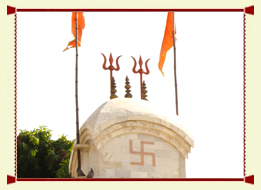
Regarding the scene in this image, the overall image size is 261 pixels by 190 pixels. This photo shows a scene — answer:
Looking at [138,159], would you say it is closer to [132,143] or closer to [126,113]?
[132,143]

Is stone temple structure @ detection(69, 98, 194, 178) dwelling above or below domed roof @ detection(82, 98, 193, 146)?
below

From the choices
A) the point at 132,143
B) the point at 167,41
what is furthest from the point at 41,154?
the point at 132,143

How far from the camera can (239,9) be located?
1975cm

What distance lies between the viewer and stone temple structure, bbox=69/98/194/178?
811 inches

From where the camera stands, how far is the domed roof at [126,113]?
68.4ft

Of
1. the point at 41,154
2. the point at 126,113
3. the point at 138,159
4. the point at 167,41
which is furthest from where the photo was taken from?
the point at 41,154

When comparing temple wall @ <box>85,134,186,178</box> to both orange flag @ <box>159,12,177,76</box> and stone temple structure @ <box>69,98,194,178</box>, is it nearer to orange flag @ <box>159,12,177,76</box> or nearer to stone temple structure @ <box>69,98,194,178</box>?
stone temple structure @ <box>69,98,194,178</box>

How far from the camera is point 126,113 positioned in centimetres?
2095

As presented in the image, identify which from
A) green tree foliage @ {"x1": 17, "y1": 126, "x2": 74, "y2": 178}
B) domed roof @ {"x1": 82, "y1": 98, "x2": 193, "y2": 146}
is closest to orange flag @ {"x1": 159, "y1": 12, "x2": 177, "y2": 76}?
domed roof @ {"x1": 82, "y1": 98, "x2": 193, "y2": 146}

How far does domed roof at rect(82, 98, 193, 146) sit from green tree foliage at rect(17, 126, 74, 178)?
11820 millimetres

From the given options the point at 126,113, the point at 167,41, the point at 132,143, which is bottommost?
the point at 132,143

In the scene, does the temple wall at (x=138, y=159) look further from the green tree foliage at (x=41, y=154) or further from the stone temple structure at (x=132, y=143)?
the green tree foliage at (x=41, y=154)

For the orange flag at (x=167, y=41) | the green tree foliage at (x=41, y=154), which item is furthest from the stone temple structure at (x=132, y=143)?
the green tree foliage at (x=41, y=154)

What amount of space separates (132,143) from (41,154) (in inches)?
572
